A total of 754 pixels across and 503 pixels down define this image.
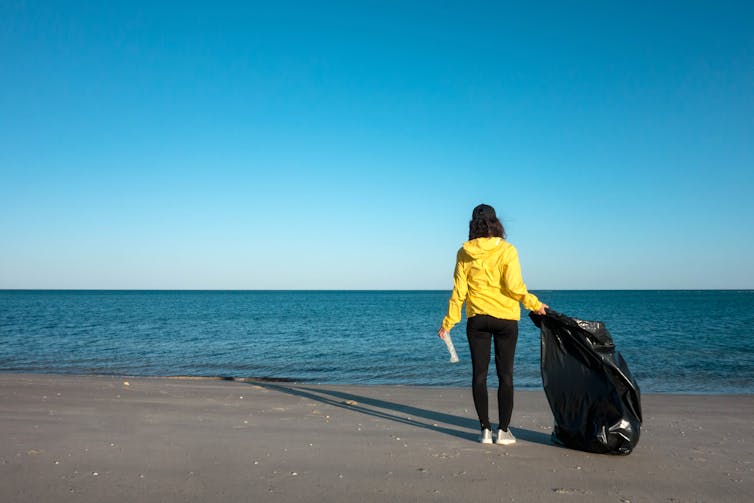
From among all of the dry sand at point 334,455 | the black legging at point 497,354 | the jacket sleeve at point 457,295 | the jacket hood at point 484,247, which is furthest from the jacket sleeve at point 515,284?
the dry sand at point 334,455

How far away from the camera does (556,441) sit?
4.58 metres

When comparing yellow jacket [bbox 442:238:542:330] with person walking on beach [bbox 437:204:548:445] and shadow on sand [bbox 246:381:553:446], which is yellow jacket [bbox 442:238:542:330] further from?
shadow on sand [bbox 246:381:553:446]

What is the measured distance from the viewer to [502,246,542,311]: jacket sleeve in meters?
4.43

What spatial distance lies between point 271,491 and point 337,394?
15.0ft

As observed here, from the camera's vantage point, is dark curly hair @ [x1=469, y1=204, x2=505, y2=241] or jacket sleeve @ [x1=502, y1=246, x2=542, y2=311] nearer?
jacket sleeve @ [x1=502, y1=246, x2=542, y2=311]

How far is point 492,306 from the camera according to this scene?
14.8 ft

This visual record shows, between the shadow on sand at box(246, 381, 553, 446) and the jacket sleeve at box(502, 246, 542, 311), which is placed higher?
the jacket sleeve at box(502, 246, 542, 311)

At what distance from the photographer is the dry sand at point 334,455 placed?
3.34 meters

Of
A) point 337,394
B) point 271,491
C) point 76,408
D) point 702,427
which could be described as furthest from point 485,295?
point 76,408

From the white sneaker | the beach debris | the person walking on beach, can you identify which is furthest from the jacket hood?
the beach debris

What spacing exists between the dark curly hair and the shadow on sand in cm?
191

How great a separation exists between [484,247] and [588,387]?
1495 millimetres

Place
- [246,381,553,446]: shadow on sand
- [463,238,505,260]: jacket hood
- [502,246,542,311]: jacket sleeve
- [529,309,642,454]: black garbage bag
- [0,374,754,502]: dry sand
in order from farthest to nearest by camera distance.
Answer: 1. [246,381,553,446]: shadow on sand
2. [463,238,505,260]: jacket hood
3. [502,246,542,311]: jacket sleeve
4. [529,309,642,454]: black garbage bag
5. [0,374,754,502]: dry sand

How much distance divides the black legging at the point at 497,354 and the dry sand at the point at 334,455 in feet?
1.11
